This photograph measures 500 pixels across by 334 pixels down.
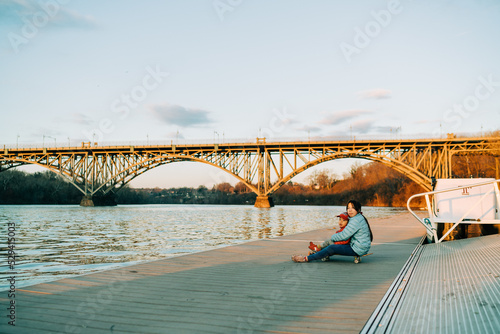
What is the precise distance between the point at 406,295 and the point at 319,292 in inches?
38.6

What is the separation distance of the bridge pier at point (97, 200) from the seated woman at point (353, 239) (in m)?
57.2

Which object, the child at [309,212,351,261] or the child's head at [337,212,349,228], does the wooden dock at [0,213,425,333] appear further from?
the child's head at [337,212,349,228]

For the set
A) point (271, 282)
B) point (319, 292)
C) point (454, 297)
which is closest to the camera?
point (454, 297)

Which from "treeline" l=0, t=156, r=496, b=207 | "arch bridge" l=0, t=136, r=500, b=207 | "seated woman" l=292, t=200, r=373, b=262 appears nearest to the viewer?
"seated woman" l=292, t=200, r=373, b=262

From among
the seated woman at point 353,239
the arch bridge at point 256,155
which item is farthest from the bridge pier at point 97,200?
the seated woman at point 353,239

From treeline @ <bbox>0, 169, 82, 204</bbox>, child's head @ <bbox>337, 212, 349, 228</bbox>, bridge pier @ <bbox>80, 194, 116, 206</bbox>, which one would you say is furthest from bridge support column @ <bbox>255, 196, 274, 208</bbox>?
treeline @ <bbox>0, 169, 82, 204</bbox>

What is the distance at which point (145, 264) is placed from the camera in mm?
7078

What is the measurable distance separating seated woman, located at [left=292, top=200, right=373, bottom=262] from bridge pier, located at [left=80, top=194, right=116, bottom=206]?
188ft

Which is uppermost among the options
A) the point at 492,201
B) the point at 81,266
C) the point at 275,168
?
the point at 275,168

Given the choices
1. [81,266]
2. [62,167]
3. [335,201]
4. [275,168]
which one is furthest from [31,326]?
[335,201]

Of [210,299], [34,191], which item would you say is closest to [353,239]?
[210,299]

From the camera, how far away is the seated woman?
7.06 metres

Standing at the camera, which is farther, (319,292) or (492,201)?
(492,201)

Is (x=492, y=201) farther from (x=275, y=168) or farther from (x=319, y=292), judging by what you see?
(x=275, y=168)
